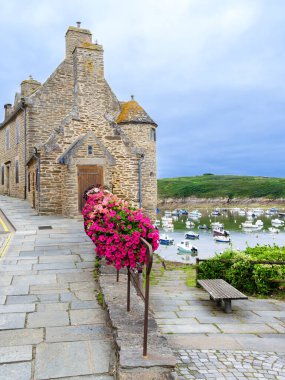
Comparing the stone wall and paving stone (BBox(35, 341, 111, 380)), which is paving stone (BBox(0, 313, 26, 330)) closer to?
paving stone (BBox(35, 341, 111, 380))

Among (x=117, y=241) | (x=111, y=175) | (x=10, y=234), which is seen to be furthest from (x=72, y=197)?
(x=117, y=241)

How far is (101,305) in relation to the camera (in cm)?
645

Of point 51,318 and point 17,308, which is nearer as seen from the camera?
point 51,318

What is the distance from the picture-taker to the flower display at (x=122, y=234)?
19.6 feet

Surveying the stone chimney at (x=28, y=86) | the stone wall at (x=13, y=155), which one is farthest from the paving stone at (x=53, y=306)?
the stone chimney at (x=28, y=86)

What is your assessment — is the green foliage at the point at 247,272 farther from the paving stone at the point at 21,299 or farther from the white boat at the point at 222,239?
the white boat at the point at 222,239

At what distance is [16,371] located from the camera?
419 cm

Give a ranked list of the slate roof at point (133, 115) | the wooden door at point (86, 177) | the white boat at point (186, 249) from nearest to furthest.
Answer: the wooden door at point (86, 177) → the slate roof at point (133, 115) → the white boat at point (186, 249)

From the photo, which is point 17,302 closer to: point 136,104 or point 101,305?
point 101,305

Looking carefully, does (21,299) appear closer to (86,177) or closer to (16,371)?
(16,371)

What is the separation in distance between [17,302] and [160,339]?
3062 millimetres

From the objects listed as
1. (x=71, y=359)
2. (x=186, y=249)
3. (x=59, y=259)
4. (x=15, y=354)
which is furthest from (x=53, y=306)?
(x=186, y=249)

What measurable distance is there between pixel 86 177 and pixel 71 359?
1627 centimetres

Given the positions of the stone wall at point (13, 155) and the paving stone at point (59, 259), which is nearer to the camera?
the paving stone at point (59, 259)
